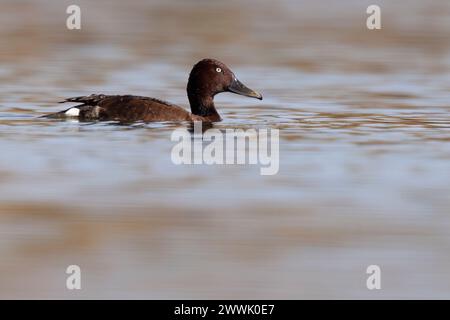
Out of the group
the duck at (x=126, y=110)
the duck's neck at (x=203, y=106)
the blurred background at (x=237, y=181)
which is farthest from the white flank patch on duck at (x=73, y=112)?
the duck's neck at (x=203, y=106)

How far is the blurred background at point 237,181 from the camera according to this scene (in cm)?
687

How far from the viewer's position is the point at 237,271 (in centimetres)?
689

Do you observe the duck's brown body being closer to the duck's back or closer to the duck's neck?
the duck's back

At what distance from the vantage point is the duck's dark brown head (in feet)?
41.9

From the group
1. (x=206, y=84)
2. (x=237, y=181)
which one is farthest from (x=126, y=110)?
(x=237, y=181)

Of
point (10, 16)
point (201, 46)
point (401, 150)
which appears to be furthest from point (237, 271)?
point (10, 16)

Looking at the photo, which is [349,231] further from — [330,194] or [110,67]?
[110,67]

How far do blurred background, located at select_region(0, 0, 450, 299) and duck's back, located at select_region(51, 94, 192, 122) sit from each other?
172 millimetres

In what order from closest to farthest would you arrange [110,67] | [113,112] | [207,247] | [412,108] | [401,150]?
[207,247] → [401,150] → [113,112] → [412,108] → [110,67]

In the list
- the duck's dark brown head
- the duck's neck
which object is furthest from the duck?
the duck's dark brown head

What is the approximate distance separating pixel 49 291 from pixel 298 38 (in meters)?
12.3

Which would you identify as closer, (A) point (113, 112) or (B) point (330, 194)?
(B) point (330, 194)

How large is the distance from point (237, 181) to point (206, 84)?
3828 mm

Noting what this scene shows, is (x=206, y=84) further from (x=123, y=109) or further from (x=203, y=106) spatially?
(x=123, y=109)
